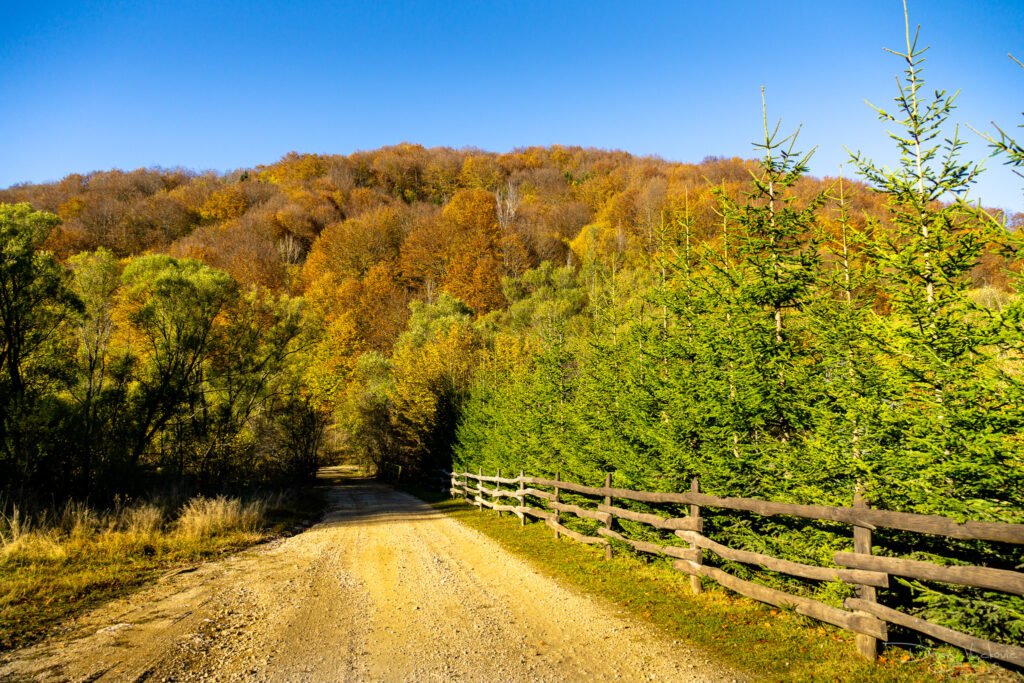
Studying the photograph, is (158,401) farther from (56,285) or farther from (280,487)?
(280,487)

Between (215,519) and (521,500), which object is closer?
(215,519)

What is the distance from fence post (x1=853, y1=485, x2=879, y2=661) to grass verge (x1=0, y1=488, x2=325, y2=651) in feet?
28.9

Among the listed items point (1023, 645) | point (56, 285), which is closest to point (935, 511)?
point (1023, 645)

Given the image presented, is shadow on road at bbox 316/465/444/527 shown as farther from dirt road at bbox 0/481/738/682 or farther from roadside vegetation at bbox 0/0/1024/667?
dirt road at bbox 0/481/738/682

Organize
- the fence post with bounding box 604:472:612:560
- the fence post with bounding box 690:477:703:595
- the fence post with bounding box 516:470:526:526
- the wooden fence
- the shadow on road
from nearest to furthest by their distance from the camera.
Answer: the wooden fence, the fence post with bounding box 690:477:703:595, the fence post with bounding box 604:472:612:560, the fence post with bounding box 516:470:526:526, the shadow on road

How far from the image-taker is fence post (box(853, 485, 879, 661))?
→ 5.17 m

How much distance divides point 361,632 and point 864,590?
5245mm

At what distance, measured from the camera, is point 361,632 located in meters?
6.46

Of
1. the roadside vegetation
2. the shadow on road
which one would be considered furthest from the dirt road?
the shadow on road

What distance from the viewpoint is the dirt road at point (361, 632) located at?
17.4 ft

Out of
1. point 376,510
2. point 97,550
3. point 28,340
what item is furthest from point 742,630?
point 28,340

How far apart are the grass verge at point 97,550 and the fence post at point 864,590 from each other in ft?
28.9

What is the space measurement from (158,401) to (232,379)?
3.47 m

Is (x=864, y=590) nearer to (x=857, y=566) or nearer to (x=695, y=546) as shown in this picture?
(x=857, y=566)
